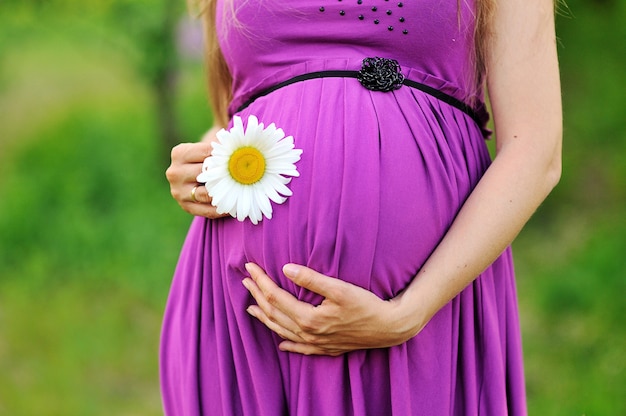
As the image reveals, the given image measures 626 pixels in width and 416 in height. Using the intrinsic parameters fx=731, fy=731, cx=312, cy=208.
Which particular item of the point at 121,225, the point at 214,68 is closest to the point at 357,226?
the point at 214,68

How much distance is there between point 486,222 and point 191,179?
57cm

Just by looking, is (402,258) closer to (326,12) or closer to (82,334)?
(326,12)

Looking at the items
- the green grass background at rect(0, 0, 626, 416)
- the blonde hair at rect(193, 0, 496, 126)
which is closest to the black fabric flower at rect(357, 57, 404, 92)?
the blonde hair at rect(193, 0, 496, 126)

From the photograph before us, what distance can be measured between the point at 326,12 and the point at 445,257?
0.50 metres

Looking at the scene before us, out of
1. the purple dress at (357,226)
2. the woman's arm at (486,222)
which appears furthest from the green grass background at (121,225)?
the woman's arm at (486,222)

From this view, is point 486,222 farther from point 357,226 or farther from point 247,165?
point 247,165

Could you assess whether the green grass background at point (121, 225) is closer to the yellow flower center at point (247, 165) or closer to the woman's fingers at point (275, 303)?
the woman's fingers at point (275, 303)

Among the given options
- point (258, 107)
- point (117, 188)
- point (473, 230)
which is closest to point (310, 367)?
point (473, 230)

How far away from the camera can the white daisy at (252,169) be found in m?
1.28

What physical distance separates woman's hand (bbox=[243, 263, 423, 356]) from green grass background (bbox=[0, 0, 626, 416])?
1.87 metres

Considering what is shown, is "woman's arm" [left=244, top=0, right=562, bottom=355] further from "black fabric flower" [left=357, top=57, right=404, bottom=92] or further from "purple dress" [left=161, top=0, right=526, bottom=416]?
"black fabric flower" [left=357, top=57, right=404, bottom=92]

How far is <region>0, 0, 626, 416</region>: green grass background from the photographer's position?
318 centimetres

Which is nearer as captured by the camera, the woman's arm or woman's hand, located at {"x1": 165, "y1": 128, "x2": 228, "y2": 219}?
the woman's arm

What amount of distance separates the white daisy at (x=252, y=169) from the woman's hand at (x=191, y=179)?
76mm
